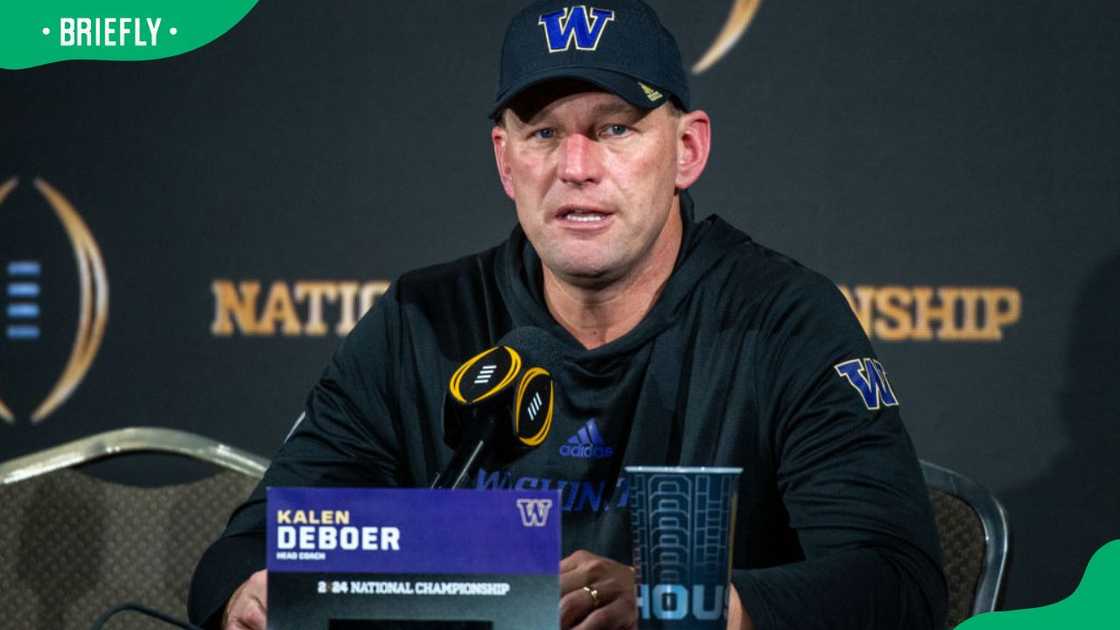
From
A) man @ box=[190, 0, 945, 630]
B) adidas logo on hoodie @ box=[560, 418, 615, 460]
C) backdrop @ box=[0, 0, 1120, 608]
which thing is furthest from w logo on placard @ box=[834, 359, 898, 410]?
backdrop @ box=[0, 0, 1120, 608]

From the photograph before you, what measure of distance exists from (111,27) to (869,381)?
1.87 m

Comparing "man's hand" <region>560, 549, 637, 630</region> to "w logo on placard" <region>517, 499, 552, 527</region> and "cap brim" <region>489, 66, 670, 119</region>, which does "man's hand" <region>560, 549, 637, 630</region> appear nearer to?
"w logo on placard" <region>517, 499, 552, 527</region>

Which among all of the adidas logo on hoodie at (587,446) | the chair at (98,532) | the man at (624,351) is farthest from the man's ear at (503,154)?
the chair at (98,532)

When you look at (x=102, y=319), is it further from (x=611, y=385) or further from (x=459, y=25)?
(x=611, y=385)

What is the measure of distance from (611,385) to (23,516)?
92cm

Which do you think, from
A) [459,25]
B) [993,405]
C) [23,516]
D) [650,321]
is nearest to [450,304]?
[650,321]

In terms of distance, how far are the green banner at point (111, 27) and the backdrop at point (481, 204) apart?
3 cm

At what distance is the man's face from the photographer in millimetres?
1764

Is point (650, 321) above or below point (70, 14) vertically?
below

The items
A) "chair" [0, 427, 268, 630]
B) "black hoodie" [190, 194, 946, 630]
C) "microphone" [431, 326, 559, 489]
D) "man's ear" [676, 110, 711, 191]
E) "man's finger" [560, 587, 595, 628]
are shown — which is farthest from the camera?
"chair" [0, 427, 268, 630]

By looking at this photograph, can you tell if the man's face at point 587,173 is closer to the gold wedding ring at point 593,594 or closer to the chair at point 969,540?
the chair at point 969,540

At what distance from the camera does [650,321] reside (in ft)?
6.15

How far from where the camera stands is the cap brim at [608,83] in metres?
1.70

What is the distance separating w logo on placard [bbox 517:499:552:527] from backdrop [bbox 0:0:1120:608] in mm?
1849
